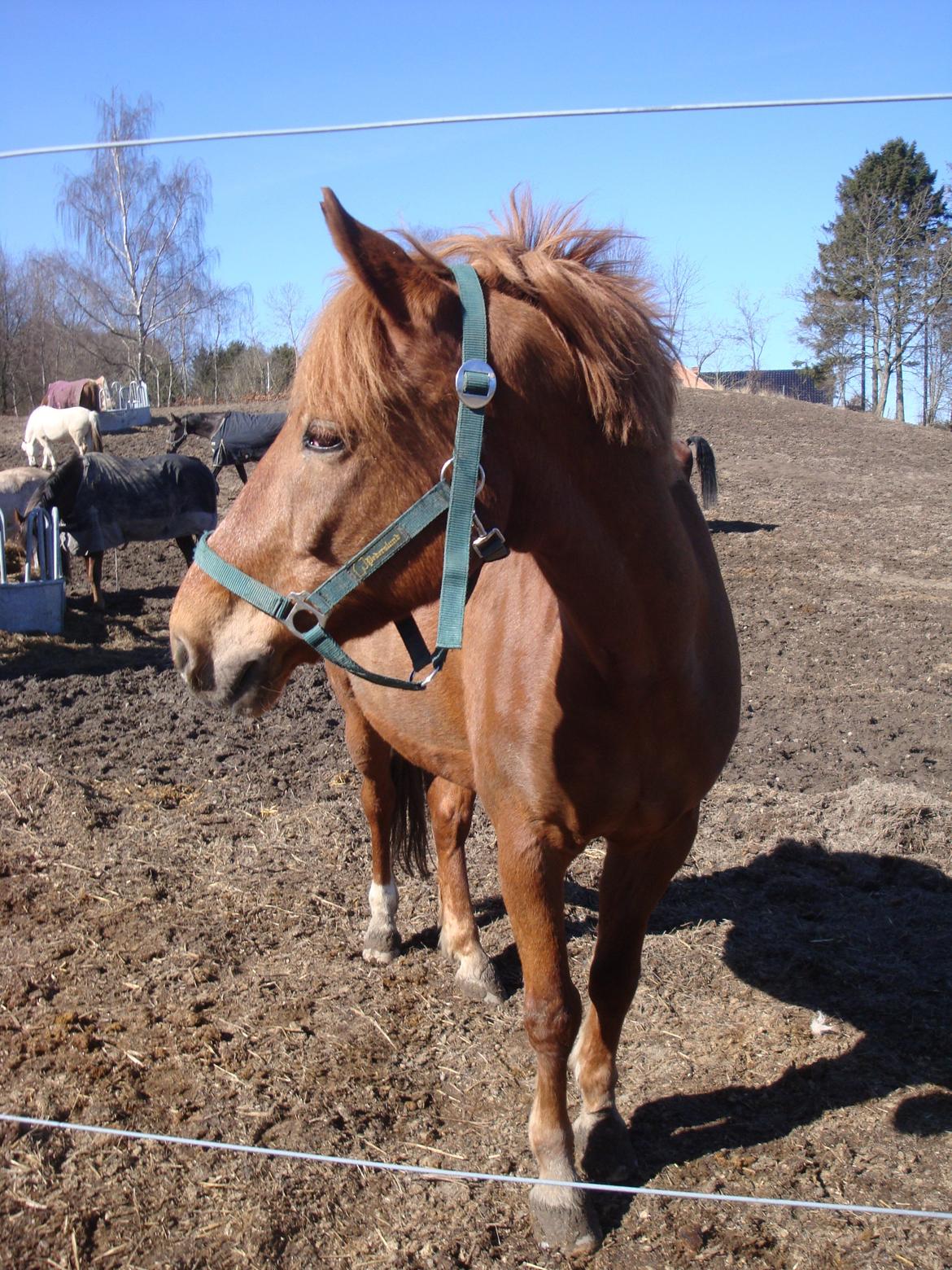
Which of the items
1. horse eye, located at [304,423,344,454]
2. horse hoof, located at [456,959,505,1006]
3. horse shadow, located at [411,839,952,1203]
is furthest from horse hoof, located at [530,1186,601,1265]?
horse eye, located at [304,423,344,454]

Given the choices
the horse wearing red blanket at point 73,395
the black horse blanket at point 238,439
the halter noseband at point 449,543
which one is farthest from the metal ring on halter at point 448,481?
the horse wearing red blanket at point 73,395

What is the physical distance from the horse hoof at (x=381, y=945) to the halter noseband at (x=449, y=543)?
2274 mm

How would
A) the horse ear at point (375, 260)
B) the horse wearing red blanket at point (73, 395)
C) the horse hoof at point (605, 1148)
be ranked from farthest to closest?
the horse wearing red blanket at point (73, 395), the horse hoof at point (605, 1148), the horse ear at point (375, 260)

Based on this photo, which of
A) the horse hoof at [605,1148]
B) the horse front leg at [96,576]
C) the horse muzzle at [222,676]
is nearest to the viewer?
the horse muzzle at [222,676]

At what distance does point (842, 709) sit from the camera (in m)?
6.52

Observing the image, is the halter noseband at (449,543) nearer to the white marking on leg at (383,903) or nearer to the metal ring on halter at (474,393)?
the metal ring on halter at (474,393)

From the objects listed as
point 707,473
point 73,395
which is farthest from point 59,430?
point 707,473

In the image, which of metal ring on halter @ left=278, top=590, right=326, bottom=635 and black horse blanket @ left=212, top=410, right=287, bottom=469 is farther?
black horse blanket @ left=212, top=410, right=287, bottom=469

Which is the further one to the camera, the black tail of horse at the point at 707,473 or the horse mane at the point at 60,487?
the black tail of horse at the point at 707,473

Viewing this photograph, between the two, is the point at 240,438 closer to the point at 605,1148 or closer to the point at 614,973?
the point at 614,973

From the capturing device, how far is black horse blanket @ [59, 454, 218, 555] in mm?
9906

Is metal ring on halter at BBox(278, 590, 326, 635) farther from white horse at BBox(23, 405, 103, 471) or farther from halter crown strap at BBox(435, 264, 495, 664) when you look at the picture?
white horse at BBox(23, 405, 103, 471)

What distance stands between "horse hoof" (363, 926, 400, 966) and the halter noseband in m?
2.27

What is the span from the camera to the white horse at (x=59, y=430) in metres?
16.9
